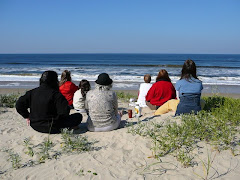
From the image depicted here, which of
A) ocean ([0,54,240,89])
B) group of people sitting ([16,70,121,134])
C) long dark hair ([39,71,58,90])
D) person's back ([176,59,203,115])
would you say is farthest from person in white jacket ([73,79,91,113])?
ocean ([0,54,240,89])

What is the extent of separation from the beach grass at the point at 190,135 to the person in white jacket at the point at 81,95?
82.2 inches

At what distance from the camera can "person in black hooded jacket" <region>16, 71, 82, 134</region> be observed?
4.05m

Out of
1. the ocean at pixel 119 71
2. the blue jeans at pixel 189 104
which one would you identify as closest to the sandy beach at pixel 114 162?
the blue jeans at pixel 189 104

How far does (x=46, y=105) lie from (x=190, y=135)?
2.33 m

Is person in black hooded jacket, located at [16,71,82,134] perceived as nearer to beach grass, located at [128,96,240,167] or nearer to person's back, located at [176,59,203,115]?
beach grass, located at [128,96,240,167]

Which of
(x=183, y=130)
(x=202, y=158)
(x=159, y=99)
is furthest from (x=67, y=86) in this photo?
(x=202, y=158)

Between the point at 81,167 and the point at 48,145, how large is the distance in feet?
2.39

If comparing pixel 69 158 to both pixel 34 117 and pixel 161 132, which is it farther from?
pixel 161 132

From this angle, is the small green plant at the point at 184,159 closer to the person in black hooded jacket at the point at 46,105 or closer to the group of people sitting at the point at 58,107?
the group of people sitting at the point at 58,107

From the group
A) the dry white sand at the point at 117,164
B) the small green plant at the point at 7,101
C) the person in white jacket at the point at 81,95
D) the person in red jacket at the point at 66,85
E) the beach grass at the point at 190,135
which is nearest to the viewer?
the dry white sand at the point at 117,164

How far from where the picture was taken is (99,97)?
4340 mm

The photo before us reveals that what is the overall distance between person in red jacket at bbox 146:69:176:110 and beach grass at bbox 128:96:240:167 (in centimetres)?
178

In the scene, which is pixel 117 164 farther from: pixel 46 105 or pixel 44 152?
pixel 46 105

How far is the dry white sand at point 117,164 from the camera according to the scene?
10.0ft
